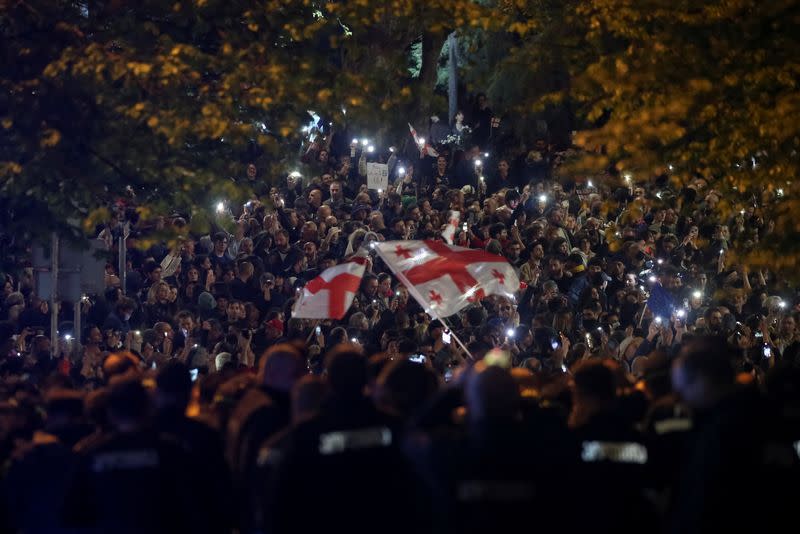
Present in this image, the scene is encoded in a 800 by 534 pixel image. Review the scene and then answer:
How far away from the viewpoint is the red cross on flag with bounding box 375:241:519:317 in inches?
559

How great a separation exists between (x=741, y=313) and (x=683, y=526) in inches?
601

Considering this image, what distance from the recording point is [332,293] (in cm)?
1450

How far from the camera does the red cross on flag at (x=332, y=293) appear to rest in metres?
14.4

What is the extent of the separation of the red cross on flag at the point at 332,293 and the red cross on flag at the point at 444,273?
0.52 meters

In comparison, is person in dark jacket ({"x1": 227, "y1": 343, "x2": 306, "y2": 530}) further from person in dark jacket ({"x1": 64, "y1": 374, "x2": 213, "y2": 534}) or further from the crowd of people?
person in dark jacket ({"x1": 64, "y1": 374, "x2": 213, "y2": 534})

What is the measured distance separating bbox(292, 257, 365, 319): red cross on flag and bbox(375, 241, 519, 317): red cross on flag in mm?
522

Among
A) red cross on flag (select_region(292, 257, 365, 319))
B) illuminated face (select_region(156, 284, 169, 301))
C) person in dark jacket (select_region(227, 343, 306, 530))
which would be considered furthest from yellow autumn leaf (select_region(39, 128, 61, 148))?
person in dark jacket (select_region(227, 343, 306, 530))

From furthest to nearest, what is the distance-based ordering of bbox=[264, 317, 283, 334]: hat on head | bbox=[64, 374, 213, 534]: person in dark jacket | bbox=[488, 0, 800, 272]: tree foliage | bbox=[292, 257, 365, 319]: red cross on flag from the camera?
bbox=[264, 317, 283, 334]: hat on head < bbox=[292, 257, 365, 319]: red cross on flag < bbox=[488, 0, 800, 272]: tree foliage < bbox=[64, 374, 213, 534]: person in dark jacket

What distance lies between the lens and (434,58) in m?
28.1

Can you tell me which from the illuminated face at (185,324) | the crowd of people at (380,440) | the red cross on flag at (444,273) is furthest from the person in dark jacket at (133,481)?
the illuminated face at (185,324)

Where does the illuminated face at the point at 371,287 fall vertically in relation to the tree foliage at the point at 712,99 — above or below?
below

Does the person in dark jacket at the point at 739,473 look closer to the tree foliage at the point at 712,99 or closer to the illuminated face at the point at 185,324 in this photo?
the tree foliage at the point at 712,99

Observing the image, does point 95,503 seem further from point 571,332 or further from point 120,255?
point 571,332

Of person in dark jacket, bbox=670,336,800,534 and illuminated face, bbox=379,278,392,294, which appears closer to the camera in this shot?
person in dark jacket, bbox=670,336,800,534
